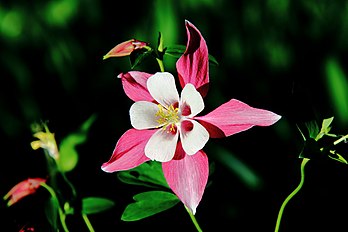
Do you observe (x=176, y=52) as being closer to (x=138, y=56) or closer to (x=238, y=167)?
(x=138, y=56)

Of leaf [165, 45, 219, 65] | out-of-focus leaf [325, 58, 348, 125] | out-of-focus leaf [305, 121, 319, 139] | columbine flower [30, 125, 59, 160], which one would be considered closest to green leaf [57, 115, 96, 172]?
columbine flower [30, 125, 59, 160]

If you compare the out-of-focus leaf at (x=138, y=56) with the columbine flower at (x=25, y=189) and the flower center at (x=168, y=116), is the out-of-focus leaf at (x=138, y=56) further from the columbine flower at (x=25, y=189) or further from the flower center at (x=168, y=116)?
the columbine flower at (x=25, y=189)

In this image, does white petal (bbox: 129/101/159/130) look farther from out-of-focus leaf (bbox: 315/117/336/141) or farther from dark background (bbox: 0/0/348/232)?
dark background (bbox: 0/0/348/232)

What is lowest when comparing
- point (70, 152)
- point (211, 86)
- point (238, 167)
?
point (238, 167)

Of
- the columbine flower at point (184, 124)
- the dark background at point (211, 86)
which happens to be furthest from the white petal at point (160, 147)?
the dark background at point (211, 86)

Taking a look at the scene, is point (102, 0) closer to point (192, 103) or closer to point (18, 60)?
point (18, 60)

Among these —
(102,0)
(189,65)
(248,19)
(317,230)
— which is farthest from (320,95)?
(189,65)

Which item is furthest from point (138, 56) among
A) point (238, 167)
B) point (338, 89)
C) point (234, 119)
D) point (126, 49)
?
point (338, 89)
